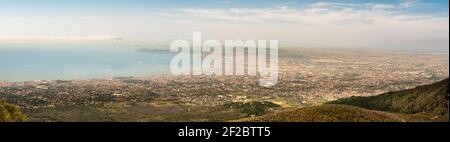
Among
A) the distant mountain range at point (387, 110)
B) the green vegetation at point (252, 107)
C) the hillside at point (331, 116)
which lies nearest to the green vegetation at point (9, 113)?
the hillside at point (331, 116)

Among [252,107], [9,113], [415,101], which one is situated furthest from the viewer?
[252,107]

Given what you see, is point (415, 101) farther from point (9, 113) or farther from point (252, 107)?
point (9, 113)

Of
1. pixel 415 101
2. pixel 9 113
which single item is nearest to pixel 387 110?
pixel 415 101

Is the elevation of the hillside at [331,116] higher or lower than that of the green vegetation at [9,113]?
lower

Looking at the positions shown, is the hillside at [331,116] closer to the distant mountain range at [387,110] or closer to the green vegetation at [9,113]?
the distant mountain range at [387,110]
